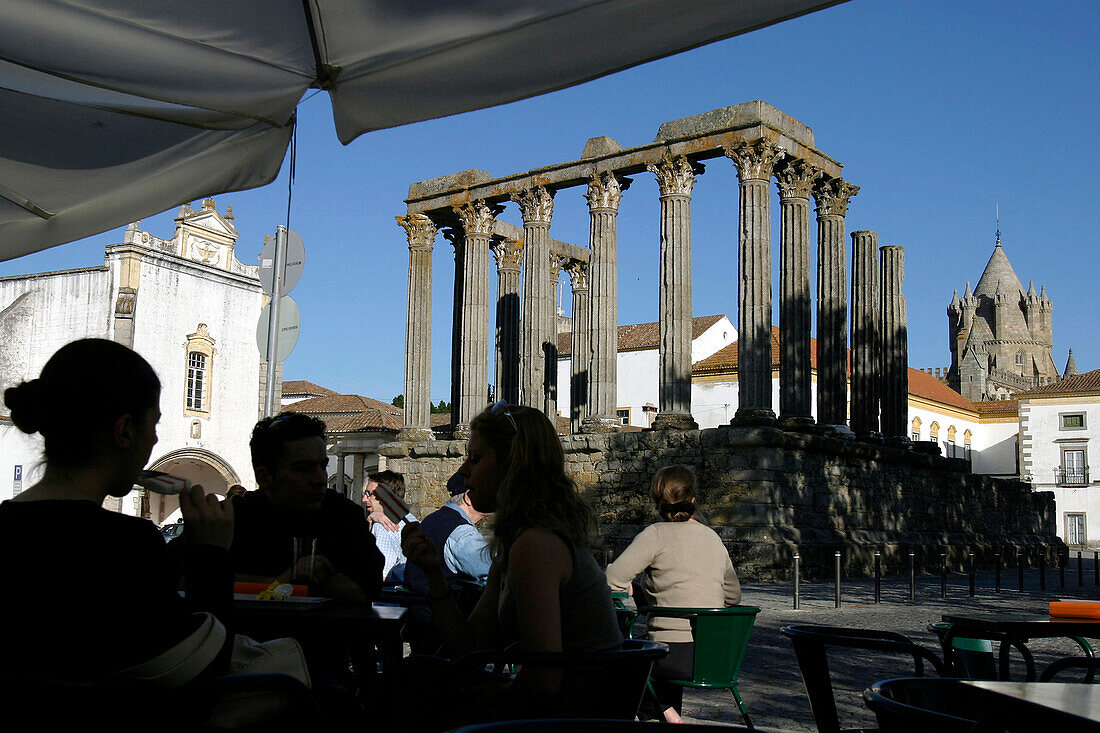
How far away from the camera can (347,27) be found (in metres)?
3.55

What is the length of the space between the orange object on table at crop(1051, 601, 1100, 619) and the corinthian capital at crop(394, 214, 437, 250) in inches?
1130

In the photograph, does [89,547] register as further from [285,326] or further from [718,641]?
[285,326]

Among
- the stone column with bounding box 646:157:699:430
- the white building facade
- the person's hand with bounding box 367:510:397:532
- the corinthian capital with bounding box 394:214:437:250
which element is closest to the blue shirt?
the person's hand with bounding box 367:510:397:532

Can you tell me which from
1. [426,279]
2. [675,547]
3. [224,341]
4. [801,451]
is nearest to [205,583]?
[675,547]

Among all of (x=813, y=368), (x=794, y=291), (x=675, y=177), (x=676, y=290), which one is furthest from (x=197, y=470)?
(x=813, y=368)

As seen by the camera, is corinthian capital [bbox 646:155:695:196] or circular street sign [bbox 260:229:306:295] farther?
corinthian capital [bbox 646:155:695:196]

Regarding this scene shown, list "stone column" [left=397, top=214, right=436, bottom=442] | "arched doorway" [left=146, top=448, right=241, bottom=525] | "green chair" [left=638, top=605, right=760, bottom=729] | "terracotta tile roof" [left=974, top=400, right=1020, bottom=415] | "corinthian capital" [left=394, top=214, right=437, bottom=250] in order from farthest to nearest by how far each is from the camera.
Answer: "terracotta tile roof" [left=974, top=400, right=1020, bottom=415]
"arched doorway" [left=146, top=448, right=241, bottom=525]
"corinthian capital" [left=394, top=214, right=437, bottom=250]
"stone column" [left=397, top=214, right=436, bottom=442]
"green chair" [left=638, top=605, right=760, bottom=729]

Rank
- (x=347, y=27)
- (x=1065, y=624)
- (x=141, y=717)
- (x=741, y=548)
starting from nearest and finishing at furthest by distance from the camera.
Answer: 1. (x=141, y=717)
2. (x=347, y=27)
3. (x=1065, y=624)
4. (x=741, y=548)

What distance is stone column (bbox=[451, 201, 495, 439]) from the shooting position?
30.9 meters

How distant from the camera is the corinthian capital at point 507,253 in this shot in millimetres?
34250

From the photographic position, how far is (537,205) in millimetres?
29141

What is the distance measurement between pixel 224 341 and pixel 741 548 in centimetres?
2435

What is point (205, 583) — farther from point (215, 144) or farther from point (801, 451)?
point (801, 451)

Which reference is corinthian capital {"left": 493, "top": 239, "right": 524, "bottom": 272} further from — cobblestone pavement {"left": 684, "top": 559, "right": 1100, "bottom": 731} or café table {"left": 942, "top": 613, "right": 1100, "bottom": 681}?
café table {"left": 942, "top": 613, "right": 1100, "bottom": 681}
